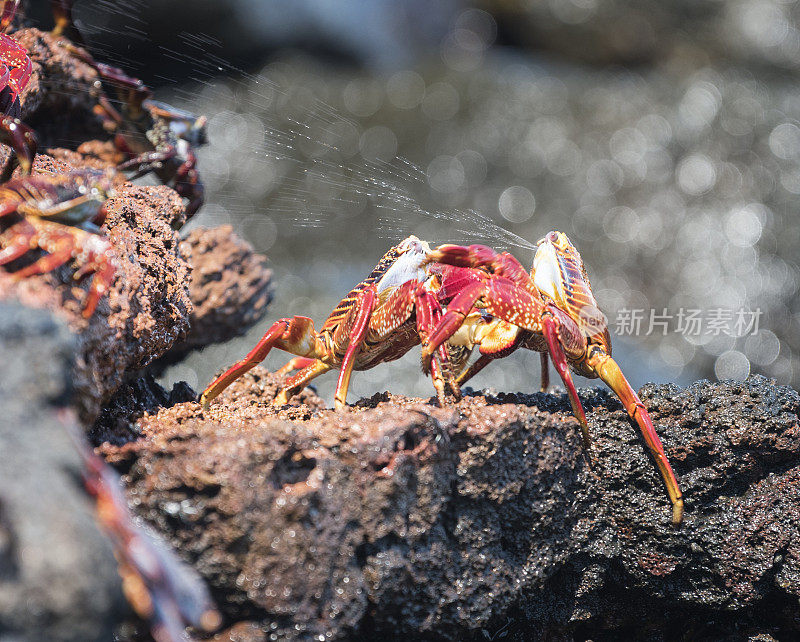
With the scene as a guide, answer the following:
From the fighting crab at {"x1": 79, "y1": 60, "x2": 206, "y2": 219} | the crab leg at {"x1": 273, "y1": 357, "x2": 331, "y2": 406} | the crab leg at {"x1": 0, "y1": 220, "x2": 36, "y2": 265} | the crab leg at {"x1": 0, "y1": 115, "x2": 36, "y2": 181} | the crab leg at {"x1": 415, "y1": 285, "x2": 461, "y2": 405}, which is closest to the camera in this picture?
the crab leg at {"x1": 0, "y1": 220, "x2": 36, "y2": 265}

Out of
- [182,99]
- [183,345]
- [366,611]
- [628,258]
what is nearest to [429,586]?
[366,611]

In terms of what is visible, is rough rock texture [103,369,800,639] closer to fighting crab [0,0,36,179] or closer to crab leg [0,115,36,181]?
crab leg [0,115,36,181]

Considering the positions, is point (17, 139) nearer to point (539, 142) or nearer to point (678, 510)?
point (678, 510)

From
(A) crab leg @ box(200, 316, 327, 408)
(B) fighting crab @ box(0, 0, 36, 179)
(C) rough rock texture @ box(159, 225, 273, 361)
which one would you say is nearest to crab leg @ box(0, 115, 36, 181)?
(B) fighting crab @ box(0, 0, 36, 179)

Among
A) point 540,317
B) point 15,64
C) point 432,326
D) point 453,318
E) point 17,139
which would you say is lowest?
point 432,326

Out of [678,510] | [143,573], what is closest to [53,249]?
[143,573]

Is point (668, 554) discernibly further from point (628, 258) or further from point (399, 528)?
point (628, 258)

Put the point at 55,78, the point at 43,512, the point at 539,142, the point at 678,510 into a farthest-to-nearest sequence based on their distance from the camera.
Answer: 1. the point at 539,142
2. the point at 55,78
3. the point at 678,510
4. the point at 43,512
